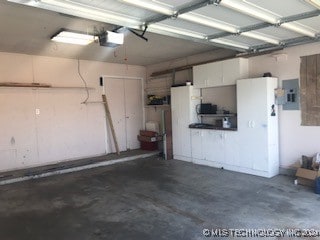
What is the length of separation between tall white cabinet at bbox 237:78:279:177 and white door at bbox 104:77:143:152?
371 centimetres

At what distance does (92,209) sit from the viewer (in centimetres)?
379

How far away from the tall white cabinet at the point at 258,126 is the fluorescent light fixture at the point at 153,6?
2.66 metres

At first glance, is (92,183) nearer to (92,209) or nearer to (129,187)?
(129,187)

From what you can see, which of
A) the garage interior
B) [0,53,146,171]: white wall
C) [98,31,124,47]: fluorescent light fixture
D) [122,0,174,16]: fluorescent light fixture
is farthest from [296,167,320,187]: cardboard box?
[0,53,146,171]: white wall

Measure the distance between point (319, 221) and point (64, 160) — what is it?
5596mm

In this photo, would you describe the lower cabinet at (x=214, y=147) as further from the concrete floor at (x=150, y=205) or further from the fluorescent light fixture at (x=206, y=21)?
the fluorescent light fixture at (x=206, y=21)

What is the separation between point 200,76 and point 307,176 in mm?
3028

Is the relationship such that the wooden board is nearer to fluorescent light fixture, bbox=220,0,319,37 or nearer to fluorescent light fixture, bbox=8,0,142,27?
fluorescent light fixture, bbox=220,0,319,37

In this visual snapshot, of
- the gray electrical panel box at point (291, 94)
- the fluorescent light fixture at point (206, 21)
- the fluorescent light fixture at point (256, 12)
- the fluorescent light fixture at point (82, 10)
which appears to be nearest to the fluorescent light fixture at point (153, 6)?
the fluorescent light fixture at point (206, 21)

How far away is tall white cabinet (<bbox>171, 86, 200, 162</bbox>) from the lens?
6.34m

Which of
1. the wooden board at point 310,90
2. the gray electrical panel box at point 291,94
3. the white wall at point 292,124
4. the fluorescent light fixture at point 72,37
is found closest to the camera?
the fluorescent light fixture at point 72,37

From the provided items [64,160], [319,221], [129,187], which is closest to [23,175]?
[64,160]

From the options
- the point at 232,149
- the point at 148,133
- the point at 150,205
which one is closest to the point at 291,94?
the point at 232,149

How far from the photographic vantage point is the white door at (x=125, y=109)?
7625 mm
